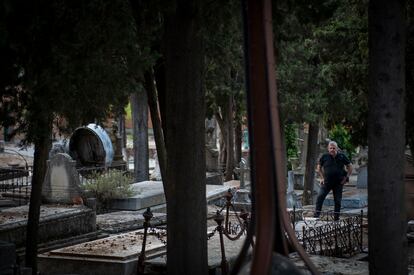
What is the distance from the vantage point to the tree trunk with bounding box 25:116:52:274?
10.8 meters

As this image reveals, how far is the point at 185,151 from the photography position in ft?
27.2

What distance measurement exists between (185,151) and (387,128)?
7.81 feet

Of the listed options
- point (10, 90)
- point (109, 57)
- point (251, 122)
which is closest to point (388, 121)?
point (251, 122)

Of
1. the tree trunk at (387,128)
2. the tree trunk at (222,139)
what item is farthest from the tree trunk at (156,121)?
the tree trunk at (222,139)

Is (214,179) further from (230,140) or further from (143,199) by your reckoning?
(143,199)

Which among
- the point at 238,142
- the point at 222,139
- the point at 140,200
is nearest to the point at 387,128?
the point at 140,200

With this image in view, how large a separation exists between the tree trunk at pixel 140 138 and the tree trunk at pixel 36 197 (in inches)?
582

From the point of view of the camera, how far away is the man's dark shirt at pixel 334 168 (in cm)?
1523

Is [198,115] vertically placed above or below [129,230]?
above

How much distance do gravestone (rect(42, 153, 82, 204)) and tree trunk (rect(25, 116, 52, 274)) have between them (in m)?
6.45

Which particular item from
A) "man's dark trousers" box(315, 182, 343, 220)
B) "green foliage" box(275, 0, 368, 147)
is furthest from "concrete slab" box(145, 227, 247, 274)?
"man's dark trousers" box(315, 182, 343, 220)

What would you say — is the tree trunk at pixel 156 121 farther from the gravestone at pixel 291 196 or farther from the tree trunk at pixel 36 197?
the gravestone at pixel 291 196

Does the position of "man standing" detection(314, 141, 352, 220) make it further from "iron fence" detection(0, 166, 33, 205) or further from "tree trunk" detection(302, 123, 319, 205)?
"iron fence" detection(0, 166, 33, 205)

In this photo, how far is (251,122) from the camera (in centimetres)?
511
